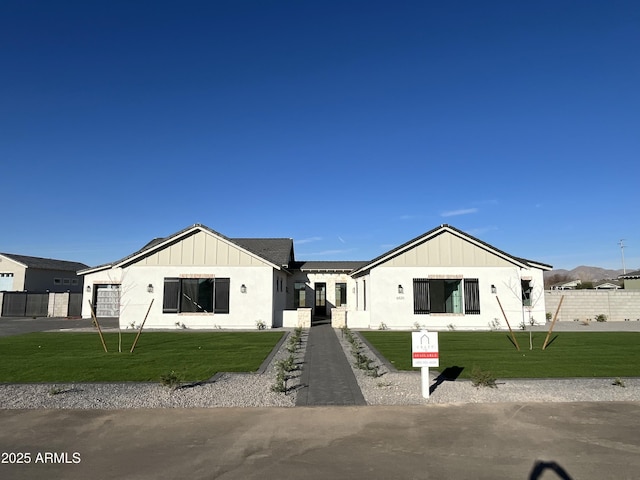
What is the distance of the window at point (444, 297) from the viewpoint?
66.1ft

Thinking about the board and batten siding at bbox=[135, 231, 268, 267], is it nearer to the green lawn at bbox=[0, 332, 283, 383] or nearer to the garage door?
the green lawn at bbox=[0, 332, 283, 383]

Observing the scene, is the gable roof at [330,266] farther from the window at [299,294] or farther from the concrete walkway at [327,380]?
the concrete walkway at [327,380]

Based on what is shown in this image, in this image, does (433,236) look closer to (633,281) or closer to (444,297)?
(444,297)

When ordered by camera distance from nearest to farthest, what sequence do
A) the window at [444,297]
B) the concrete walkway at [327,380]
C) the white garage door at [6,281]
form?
1. the concrete walkway at [327,380]
2. the window at [444,297]
3. the white garage door at [6,281]

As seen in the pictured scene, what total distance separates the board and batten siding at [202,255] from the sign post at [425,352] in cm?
1342

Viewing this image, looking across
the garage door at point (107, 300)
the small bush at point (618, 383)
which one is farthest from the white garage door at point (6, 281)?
the small bush at point (618, 383)

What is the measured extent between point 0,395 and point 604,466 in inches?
359

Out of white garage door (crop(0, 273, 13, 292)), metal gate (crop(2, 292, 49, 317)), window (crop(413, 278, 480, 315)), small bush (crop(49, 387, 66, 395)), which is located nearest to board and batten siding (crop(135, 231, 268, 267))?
window (crop(413, 278, 480, 315))

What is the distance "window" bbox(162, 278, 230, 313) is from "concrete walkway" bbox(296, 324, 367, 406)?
774 cm

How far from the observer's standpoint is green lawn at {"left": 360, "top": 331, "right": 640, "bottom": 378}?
9.30m

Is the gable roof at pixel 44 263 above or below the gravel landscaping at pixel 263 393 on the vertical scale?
above

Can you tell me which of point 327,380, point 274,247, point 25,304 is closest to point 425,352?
point 327,380

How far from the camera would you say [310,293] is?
90.4ft

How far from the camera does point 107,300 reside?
2698 cm
